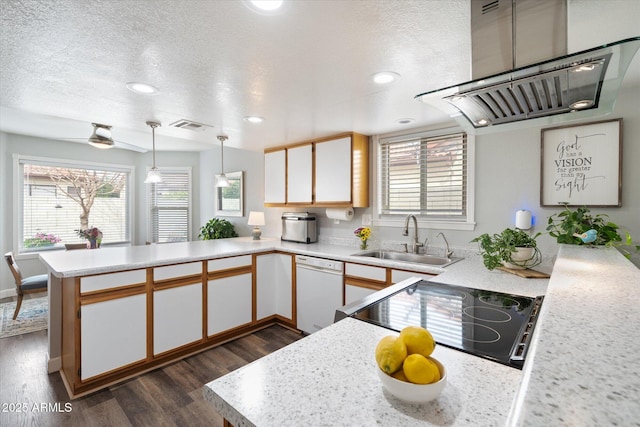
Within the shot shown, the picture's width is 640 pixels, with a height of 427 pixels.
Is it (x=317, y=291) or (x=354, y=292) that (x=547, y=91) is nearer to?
(x=354, y=292)

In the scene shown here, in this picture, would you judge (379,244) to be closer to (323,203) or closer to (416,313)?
(323,203)

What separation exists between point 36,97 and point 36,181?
11.6 feet

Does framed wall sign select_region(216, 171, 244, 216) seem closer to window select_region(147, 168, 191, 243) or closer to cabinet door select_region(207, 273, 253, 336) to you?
window select_region(147, 168, 191, 243)

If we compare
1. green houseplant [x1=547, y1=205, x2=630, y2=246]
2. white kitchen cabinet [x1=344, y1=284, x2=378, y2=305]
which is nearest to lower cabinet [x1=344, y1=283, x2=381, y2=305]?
white kitchen cabinet [x1=344, y1=284, x2=378, y2=305]

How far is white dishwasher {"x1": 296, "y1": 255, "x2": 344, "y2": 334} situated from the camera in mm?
2918

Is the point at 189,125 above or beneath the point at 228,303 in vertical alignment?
above

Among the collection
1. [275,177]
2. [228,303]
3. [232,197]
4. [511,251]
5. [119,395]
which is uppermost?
[275,177]

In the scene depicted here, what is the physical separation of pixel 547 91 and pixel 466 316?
0.95m

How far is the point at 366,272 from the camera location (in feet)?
8.83

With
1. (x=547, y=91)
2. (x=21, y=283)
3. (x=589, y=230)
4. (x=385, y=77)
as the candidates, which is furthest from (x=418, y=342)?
(x=21, y=283)

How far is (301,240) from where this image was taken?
3.77 metres

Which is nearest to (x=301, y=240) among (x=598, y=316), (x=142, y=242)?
(x=598, y=316)

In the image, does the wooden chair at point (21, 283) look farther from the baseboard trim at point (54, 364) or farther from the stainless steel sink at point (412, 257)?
the stainless steel sink at point (412, 257)

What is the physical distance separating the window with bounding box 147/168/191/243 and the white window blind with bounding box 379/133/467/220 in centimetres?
416
